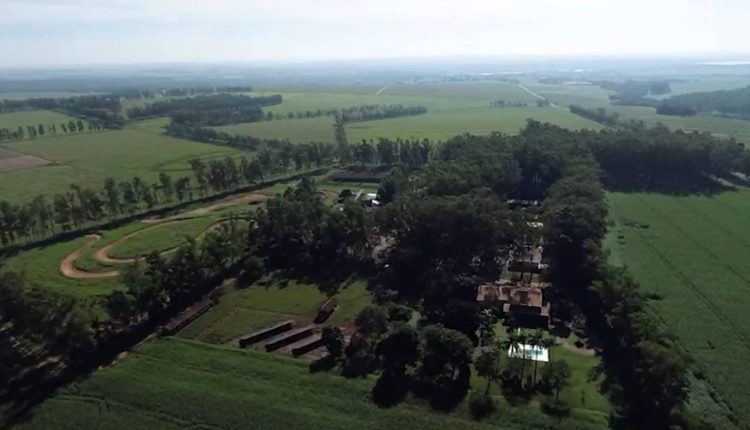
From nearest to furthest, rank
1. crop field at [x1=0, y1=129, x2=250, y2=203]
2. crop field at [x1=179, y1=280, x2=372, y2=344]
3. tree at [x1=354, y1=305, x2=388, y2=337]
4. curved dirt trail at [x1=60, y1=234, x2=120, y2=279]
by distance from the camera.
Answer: tree at [x1=354, y1=305, x2=388, y2=337] → crop field at [x1=179, y1=280, x2=372, y2=344] → curved dirt trail at [x1=60, y1=234, x2=120, y2=279] → crop field at [x1=0, y1=129, x2=250, y2=203]

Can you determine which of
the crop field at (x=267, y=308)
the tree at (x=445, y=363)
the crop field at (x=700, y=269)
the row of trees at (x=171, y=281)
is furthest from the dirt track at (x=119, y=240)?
the crop field at (x=700, y=269)

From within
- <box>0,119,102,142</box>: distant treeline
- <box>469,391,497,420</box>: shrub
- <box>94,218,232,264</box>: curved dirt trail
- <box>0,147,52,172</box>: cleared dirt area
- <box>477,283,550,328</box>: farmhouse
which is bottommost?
<box>469,391,497,420</box>: shrub

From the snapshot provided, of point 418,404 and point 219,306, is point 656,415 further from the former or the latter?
point 219,306

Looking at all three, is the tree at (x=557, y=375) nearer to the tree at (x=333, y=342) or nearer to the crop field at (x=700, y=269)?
the crop field at (x=700, y=269)

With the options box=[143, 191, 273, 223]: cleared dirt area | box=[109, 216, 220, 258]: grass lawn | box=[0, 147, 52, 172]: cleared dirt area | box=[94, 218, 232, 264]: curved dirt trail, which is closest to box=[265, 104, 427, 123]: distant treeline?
box=[0, 147, 52, 172]: cleared dirt area

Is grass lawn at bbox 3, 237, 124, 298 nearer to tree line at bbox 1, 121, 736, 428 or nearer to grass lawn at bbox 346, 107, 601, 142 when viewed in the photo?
tree line at bbox 1, 121, 736, 428

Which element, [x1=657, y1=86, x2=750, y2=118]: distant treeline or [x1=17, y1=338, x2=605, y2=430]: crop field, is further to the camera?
[x1=657, y1=86, x2=750, y2=118]: distant treeline

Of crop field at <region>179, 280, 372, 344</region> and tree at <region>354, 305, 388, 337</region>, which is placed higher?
tree at <region>354, 305, 388, 337</region>

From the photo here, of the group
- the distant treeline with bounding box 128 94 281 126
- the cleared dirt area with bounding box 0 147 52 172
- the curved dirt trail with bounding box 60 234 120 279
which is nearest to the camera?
the curved dirt trail with bounding box 60 234 120 279
